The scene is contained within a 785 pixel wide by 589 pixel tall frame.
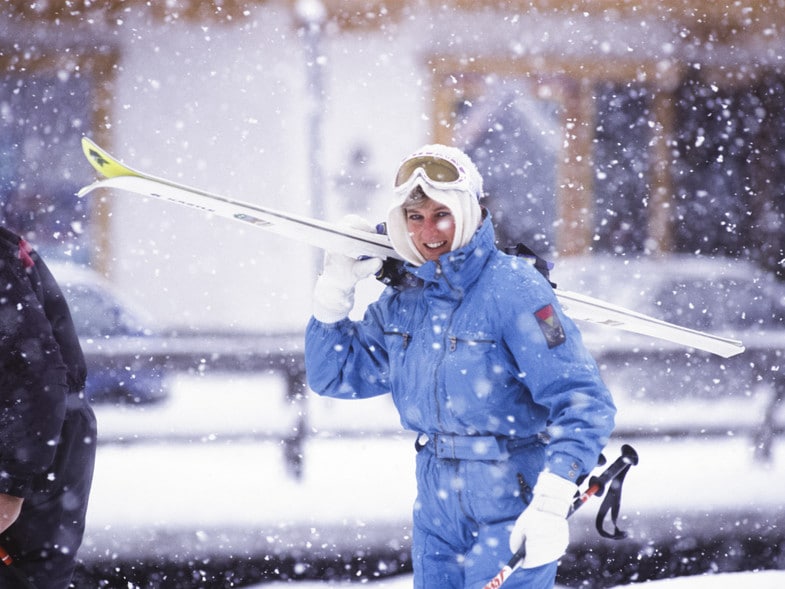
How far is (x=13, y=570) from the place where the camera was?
7.45ft

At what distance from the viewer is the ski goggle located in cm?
227

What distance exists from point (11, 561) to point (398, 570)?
2.61 meters

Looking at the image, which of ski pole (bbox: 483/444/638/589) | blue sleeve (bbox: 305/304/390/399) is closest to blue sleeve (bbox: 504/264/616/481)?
ski pole (bbox: 483/444/638/589)

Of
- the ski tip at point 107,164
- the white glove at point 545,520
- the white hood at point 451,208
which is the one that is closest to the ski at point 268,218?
the ski tip at point 107,164

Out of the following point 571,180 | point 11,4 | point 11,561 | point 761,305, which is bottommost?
point 11,561

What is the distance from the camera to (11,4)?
10.2m

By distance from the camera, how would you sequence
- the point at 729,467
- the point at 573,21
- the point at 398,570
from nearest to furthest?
1. the point at 398,570
2. the point at 729,467
3. the point at 573,21

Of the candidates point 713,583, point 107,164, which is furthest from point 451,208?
point 713,583

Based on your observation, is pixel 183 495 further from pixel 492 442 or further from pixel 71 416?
pixel 492 442

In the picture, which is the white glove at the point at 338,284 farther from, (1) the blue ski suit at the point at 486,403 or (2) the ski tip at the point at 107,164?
(2) the ski tip at the point at 107,164

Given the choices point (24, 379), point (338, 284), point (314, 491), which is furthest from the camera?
point (314, 491)

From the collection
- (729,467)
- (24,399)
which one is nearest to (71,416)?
(24,399)

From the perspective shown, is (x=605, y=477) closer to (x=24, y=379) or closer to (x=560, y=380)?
(x=560, y=380)

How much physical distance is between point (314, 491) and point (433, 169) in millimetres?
3144
